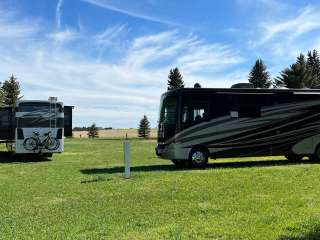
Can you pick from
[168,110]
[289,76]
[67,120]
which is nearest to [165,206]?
[168,110]

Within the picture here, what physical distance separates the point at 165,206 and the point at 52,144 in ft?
53.5

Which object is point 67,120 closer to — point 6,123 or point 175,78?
point 6,123

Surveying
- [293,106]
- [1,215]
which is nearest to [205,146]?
[293,106]

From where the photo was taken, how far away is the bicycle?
25.4 m

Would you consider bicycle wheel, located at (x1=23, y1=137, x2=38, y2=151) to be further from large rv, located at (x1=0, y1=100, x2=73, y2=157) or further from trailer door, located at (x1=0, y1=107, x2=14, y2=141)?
trailer door, located at (x1=0, y1=107, x2=14, y2=141)

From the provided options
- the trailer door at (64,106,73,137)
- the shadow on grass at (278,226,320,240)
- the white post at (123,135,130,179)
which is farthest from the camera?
the trailer door at (64,106,73,137)

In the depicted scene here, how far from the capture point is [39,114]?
2550 cm

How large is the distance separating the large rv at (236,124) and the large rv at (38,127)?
7.67 m

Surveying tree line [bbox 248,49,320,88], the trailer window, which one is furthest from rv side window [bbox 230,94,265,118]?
tree line [bbox 248,49,320,88]

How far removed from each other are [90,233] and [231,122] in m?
12.7

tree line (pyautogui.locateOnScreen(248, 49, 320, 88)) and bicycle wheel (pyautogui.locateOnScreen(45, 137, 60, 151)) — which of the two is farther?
tree line (pyautogui.locateOnScreen(248, 49, 320, 88))

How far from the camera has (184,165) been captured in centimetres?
2045

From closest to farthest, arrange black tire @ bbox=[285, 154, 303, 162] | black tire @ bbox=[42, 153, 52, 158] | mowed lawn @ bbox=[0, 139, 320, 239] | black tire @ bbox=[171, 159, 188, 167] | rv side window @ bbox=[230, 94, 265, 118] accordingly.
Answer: mowed lawn @ bbox=[0, 139, 320, 239], rv side window @ bbox=[230, 94, 265, 118], black tire @ bbox=[171, 159, 188, 167], black tire @ bbox=[285, 154, 303, 162], black tire @ bbox=[42, 153, 52, 158]

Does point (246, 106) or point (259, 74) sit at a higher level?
point (259, 74)
